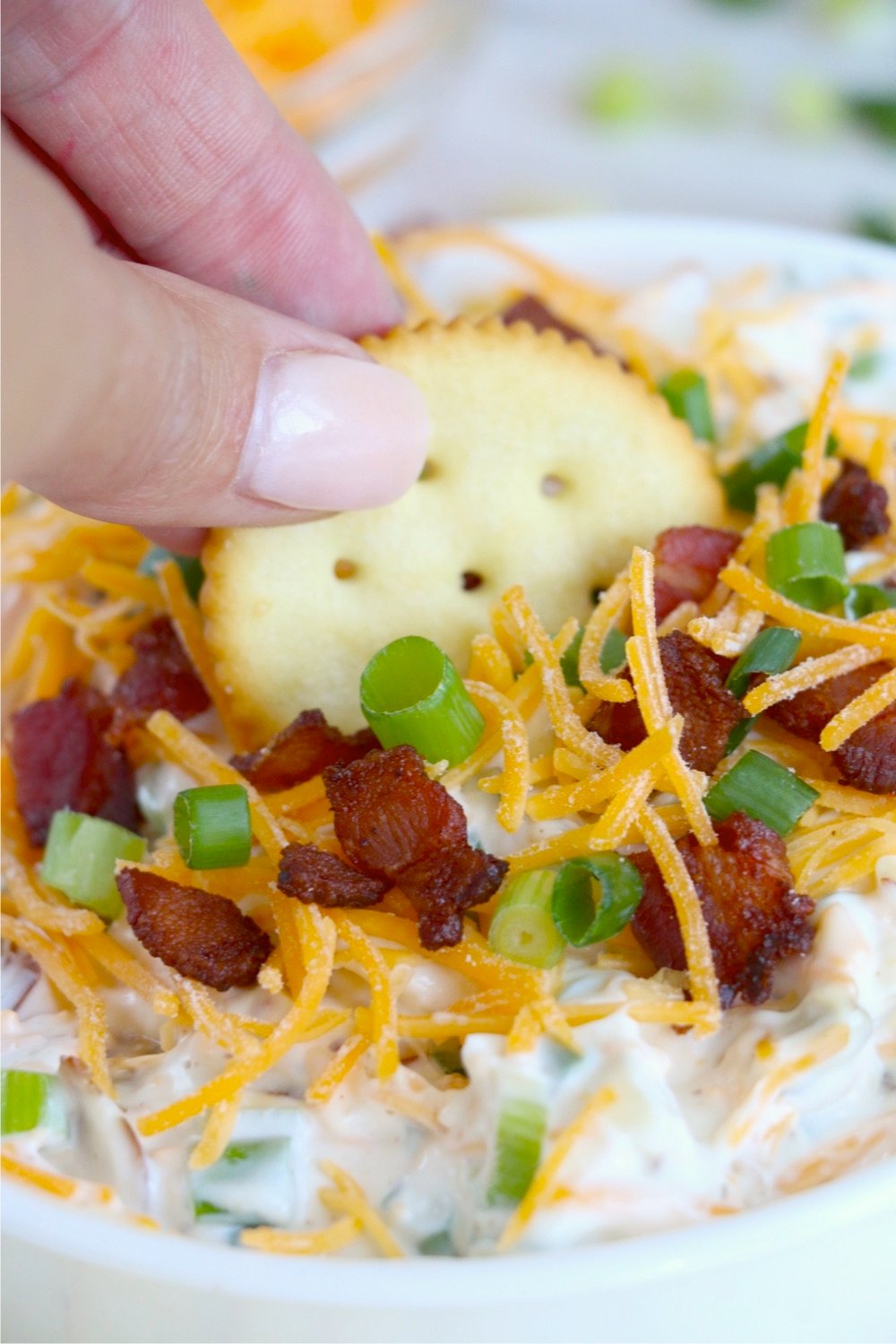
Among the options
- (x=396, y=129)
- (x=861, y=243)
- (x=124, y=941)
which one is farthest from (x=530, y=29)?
(x=124, y=941)

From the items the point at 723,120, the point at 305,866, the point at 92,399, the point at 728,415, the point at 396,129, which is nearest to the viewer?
the point at 92,399

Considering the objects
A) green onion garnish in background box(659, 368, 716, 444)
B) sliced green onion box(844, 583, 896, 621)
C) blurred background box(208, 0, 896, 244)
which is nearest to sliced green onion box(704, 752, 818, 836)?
sliced green onion box(844, 583, 896, 621)

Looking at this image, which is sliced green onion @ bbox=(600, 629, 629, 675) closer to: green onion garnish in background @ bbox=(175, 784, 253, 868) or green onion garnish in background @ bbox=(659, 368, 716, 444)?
green onion garnish in background @ bbox=(175, 784, 253, 868)

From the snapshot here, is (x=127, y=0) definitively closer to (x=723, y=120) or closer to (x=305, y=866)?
(x=305, y=866)

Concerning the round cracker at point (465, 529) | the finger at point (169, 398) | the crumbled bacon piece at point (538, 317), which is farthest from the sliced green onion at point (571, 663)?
the crumbled bacon piece at point (538, 317)

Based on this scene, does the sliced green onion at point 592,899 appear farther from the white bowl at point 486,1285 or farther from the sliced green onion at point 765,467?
the sliced green onion at point 765,467
